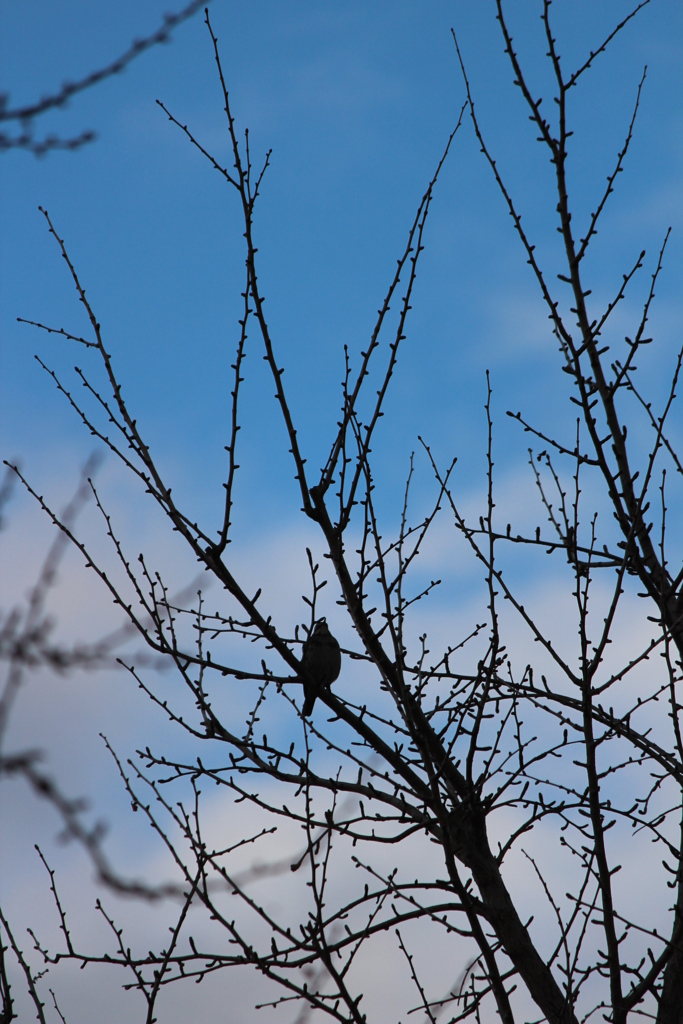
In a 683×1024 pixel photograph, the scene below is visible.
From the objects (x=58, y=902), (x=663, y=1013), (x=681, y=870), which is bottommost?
(x=663, y=1013)

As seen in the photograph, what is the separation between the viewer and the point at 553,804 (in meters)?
4.78

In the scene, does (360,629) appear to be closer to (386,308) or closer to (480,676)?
(480,676)

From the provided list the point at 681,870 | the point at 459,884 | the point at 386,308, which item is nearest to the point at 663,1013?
the point at 681,870

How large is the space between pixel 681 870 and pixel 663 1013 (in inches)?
27.3

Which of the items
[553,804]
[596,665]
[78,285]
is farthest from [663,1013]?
[78,285]

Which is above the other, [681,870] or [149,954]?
[149,954]

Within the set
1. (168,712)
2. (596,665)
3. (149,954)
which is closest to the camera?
(596,665)

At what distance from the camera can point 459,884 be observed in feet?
12.5

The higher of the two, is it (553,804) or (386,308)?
(386,308)

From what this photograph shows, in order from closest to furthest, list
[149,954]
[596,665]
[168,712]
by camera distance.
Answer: [596,665]
[149,954]
[168,712]

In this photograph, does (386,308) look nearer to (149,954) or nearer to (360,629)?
(360,629)

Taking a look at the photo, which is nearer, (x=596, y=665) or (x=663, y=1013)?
(x=596, y=665)

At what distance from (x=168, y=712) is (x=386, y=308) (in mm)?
2240

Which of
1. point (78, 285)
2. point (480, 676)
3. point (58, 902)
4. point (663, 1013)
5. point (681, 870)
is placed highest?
point (78, 285)
